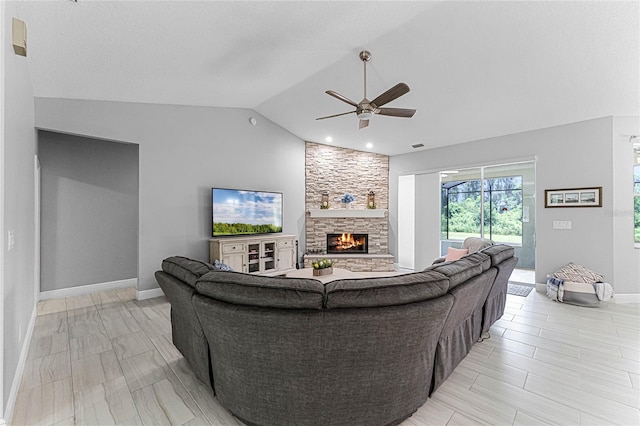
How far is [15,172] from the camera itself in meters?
2.17

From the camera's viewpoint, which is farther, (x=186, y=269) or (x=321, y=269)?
(x=321, y=269)

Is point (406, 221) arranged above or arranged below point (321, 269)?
above

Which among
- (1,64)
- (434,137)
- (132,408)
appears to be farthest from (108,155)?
(434,137)

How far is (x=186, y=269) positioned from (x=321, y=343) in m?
1.10

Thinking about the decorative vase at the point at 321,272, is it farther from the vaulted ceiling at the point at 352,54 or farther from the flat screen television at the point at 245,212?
the vaulted ceiling at the point at 352,54

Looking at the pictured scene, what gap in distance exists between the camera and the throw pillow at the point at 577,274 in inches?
161

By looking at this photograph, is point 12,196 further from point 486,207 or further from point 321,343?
point 486,207

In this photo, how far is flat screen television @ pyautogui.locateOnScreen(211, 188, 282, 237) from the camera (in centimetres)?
485

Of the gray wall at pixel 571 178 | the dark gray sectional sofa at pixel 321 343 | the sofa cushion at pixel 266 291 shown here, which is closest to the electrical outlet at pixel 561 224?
the gray wall at pixel 571 178

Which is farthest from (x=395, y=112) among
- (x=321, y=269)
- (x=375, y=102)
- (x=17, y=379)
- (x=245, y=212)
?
(x=17, y=379)

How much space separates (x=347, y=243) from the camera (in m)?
6.70

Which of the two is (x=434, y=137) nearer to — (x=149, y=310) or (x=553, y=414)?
(x=553, y=414)

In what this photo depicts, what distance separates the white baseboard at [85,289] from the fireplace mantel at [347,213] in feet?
11.9

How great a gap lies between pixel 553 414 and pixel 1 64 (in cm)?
394
